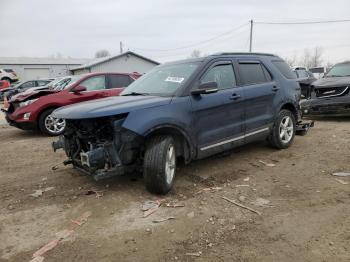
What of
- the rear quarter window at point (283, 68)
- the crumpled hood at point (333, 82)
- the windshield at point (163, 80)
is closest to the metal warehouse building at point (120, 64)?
the crumpled hood at point (333, 82)

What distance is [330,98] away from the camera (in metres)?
9.93

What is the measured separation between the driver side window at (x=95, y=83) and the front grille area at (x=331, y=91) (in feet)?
19.7

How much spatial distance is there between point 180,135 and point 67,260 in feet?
7.49

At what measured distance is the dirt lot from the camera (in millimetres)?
3354

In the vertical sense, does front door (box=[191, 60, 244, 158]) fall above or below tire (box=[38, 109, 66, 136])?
above

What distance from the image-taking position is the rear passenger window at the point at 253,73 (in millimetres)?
6066

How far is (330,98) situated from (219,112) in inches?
229

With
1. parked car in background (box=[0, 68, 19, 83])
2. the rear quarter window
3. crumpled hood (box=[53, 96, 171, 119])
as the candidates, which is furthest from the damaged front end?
parked car in background (box=[0, 68, 19, 83])

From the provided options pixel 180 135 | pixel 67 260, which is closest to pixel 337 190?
pixel 180 135

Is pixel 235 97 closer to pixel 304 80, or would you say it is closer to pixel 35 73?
pixel 304 80

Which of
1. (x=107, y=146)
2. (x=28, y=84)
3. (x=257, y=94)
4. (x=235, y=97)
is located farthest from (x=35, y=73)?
(x=107, y=146)

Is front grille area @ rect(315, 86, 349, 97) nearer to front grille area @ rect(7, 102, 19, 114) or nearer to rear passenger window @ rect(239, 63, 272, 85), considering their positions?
rear passenger window @ rect(239, 63, 272, 85)

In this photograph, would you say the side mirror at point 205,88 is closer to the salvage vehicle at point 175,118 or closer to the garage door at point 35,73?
the salvage vehicle at point 175,118

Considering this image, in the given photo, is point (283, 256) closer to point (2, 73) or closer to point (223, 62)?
point (223, 62)
